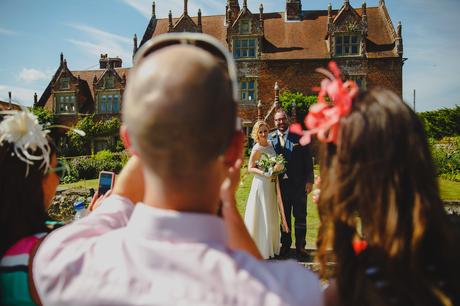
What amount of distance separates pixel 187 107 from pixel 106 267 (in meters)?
0.49

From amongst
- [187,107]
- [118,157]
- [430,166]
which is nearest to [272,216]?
[430,166]

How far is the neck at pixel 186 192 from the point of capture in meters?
1.07

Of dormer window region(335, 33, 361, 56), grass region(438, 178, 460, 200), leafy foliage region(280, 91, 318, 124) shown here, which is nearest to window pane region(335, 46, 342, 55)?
dormer window region(335, 33, 361, 56)

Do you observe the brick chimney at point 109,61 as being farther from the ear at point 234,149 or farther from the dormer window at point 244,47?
the ear at point 234,149

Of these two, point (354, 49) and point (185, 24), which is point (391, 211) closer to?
point (354, 49)

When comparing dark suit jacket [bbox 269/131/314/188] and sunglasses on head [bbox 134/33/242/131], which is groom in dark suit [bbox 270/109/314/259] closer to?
dark suit jacket [bbox 269/131/314/188]

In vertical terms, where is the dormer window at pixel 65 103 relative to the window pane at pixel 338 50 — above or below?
below

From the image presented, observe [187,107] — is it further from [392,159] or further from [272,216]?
[272,216]

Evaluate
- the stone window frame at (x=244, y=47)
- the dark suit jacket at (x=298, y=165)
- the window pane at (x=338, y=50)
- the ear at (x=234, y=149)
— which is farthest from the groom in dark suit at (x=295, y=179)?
the window pane at (x=338, y=50)

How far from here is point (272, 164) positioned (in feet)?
21.7

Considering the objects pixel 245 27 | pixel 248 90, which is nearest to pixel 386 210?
pixel 248 90

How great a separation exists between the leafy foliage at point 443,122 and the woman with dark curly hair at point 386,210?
1133 inches

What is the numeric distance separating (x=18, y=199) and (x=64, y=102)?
34.6 meters

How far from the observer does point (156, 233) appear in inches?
42.4
